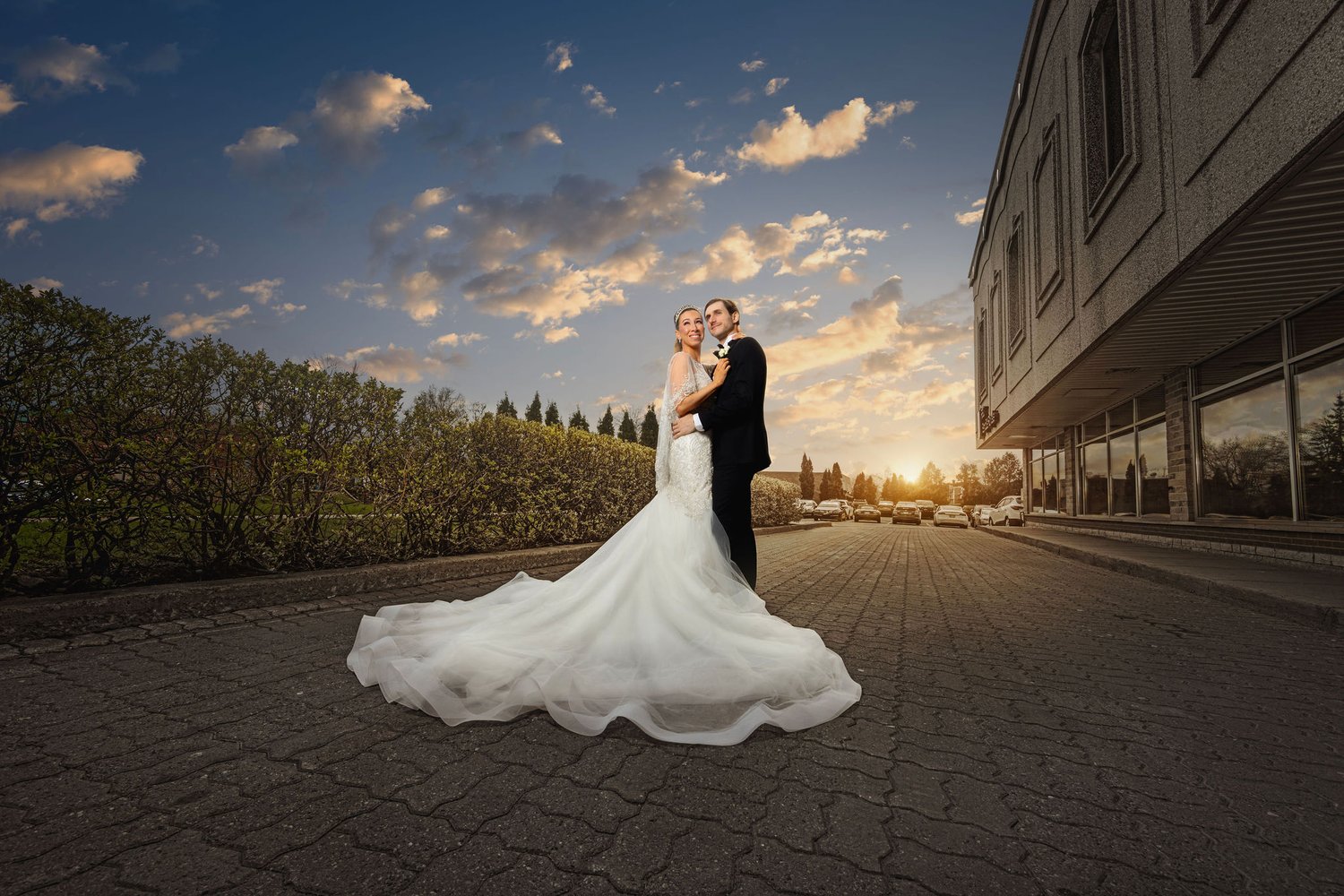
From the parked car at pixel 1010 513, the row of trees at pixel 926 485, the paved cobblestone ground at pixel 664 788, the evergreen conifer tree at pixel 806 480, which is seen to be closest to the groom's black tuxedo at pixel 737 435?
the paved cobblestone ground at pixel 664 788

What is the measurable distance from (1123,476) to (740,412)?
17229 mm

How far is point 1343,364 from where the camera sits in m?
8.27

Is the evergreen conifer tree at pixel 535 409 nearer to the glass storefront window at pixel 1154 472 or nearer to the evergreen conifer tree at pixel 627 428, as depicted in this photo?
the evergreen conifer tree at pixel 627 428

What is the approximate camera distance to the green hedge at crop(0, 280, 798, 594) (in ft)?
14.4

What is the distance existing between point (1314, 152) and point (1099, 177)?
26.5 ft

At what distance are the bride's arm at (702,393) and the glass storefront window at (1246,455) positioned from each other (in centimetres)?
1048

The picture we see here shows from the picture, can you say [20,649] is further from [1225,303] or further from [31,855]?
[1225,303]

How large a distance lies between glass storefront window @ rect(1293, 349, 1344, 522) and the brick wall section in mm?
3560

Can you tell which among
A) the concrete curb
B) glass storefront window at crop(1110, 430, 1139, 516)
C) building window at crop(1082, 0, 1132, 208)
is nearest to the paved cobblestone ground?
the concrete curb

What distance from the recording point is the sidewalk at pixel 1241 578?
568 cm

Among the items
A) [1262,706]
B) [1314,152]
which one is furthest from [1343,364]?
[1262,706]

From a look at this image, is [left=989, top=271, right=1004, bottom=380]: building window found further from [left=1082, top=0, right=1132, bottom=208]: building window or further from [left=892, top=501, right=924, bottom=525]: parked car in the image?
[left=892, top=501, right=924, bottom=525]: parked car

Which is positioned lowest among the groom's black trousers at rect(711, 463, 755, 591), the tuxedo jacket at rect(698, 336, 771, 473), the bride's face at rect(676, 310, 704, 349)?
the groom's black trousers at rect(711, 463, 755, 591)

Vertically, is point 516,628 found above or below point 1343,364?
below
